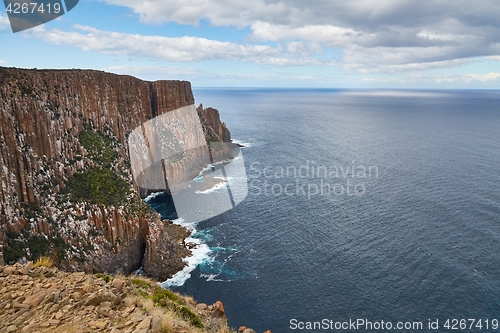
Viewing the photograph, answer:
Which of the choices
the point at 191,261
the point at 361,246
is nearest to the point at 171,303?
the point at 191,261

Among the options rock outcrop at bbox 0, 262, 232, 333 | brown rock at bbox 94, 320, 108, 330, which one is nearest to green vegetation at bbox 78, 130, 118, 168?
rock outcrop at bbox 0, 262, 232, 333

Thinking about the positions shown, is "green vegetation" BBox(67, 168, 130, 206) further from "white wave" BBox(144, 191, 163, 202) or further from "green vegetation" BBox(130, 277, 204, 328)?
"green vegetation" BBox(130, 277, 204, 328)

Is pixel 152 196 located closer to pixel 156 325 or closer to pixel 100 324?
pixel 100 324

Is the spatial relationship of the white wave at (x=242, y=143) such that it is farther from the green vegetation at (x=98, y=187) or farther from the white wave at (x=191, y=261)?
the green vegetation at (x=98, y=187)

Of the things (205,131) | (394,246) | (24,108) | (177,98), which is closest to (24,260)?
(24,108)

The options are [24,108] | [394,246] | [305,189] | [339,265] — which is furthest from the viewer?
[305,189]

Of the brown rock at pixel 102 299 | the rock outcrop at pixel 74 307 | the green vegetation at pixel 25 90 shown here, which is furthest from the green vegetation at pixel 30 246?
the brown rock at pixel 102 299

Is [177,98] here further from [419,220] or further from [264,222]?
[419,220]
